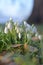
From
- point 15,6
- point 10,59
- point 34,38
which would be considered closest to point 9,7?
point 15,6

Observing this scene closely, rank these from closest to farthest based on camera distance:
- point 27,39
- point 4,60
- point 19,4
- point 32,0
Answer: point 4,60, point 27,39, point 19,4, point 32,0

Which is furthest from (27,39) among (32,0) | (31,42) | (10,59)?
(32,0)

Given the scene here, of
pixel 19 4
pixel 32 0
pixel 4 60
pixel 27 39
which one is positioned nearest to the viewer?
pixel 4 60

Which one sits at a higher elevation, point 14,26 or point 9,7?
point 9,7

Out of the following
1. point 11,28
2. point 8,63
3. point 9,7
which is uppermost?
point 9,7

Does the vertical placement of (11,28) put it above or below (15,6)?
below

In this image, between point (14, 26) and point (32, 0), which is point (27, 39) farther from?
point (32, 0)

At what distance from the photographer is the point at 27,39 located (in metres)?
0.99

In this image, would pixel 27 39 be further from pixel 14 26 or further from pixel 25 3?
pixel 25 3

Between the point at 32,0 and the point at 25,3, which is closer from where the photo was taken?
the point at 25,3

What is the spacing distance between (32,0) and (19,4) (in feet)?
1.53

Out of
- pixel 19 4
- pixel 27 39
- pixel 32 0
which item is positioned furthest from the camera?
pixel 32 0

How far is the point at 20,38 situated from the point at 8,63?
368mm

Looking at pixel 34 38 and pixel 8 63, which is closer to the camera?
pixel 8 63
